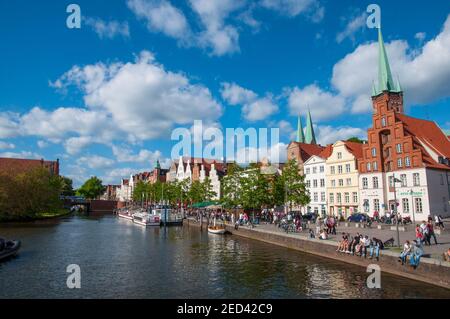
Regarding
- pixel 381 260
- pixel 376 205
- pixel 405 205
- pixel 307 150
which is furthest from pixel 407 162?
pixel 381 260

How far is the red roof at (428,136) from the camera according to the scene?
Result: 5592 cm

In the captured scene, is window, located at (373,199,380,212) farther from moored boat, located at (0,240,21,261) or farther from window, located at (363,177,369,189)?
moored boat, located at (0,240,21,261)

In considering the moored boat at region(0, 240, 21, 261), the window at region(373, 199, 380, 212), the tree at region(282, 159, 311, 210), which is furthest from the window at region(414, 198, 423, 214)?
the moored boat at region(0, 240, 21, 261)

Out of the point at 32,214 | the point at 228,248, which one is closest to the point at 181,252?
the point at 228,248

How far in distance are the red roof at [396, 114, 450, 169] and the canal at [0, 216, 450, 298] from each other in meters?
34.2

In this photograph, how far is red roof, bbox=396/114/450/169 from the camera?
55925 mm

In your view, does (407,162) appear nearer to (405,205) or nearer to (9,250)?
(405,205)

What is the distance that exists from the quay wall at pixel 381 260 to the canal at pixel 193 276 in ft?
2.17

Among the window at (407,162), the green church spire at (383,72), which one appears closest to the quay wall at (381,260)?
the window at (407,162)

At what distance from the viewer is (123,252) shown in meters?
36.9

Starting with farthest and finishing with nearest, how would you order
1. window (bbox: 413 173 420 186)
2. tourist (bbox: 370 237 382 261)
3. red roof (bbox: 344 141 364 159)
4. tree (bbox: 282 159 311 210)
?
red roof (bbox: 344 141 364 159) < tree (bbox: 282 159 311 210) < window (bbox: 413 173 420 186) < tourist (bbox: 370 237 382 261)

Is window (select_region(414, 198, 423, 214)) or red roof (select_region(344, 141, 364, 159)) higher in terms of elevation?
red roof (select_region(344, 141, 364, 159))

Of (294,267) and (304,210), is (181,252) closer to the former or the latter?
(294,267)
